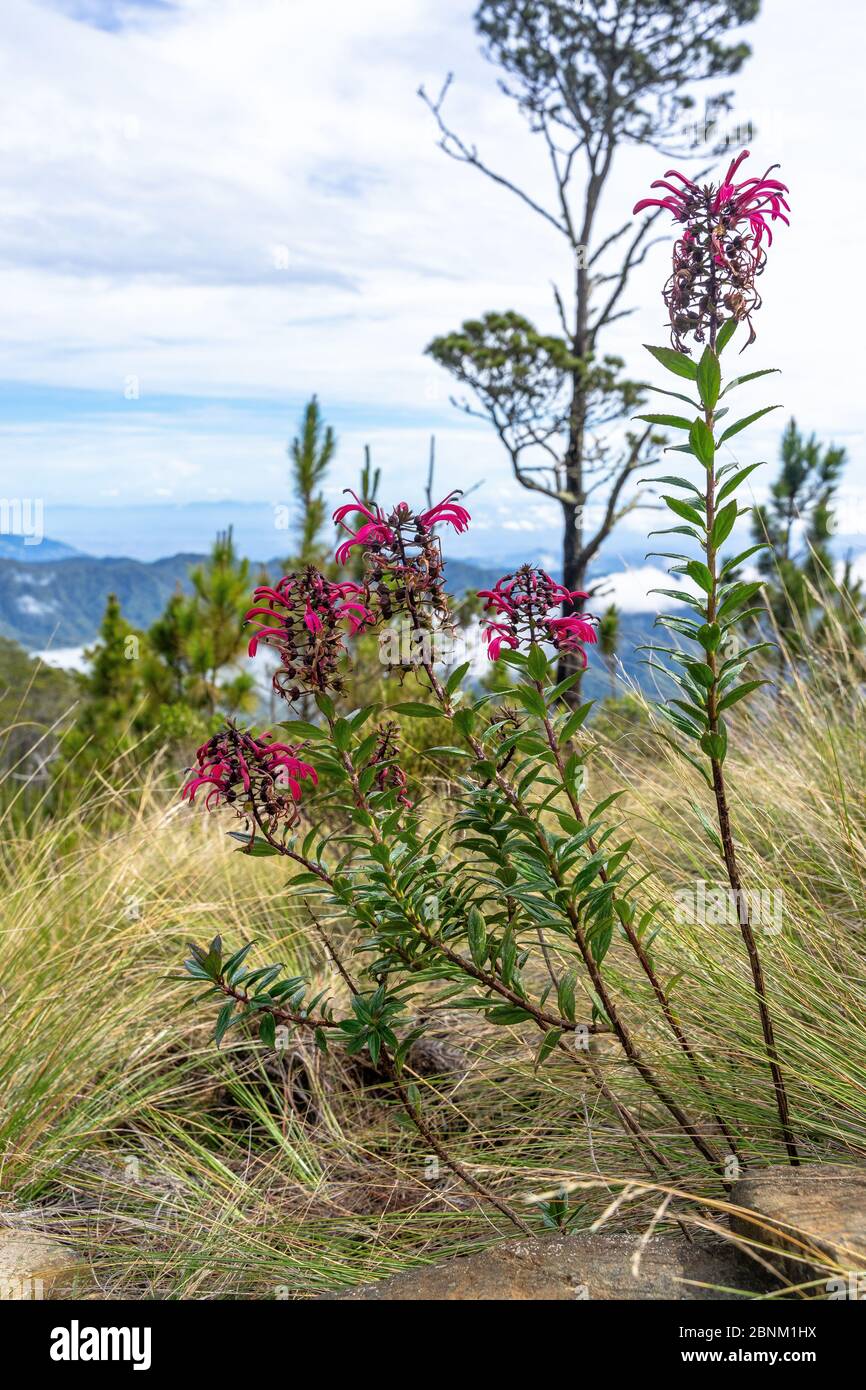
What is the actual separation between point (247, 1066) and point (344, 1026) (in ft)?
4.96

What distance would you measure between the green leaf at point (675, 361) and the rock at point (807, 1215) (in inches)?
53.2

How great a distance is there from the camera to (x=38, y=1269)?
241 cm

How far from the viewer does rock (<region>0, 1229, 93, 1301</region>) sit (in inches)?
91.7

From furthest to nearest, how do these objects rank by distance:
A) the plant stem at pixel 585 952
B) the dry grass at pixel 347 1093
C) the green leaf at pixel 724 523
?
the dry grass at pixel 347 1093
the plant stem at pixel 585 952
the green leaf at pixel 724 523

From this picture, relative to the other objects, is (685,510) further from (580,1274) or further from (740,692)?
(580,1274)

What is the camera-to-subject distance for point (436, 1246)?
2416 mm

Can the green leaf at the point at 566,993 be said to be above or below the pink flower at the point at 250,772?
below

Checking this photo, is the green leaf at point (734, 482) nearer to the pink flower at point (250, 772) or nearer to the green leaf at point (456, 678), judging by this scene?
the green leaf at point (456, 678)

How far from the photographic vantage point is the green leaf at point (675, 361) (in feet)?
5.71

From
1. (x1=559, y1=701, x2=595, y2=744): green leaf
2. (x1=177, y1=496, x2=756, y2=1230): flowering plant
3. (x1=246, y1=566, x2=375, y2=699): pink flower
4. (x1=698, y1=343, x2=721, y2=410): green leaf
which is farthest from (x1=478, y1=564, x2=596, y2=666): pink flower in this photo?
(x1=698, y1=343, x2=721, y2=410): green leaf

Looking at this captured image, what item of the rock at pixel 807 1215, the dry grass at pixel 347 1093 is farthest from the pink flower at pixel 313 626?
the rock at pixel 807 1215

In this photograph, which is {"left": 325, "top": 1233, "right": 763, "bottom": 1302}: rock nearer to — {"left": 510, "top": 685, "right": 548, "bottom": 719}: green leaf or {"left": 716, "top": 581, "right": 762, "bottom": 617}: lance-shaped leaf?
{"left": 510, "top": 685, "right": 548, "bottom": 719}: green leaf
